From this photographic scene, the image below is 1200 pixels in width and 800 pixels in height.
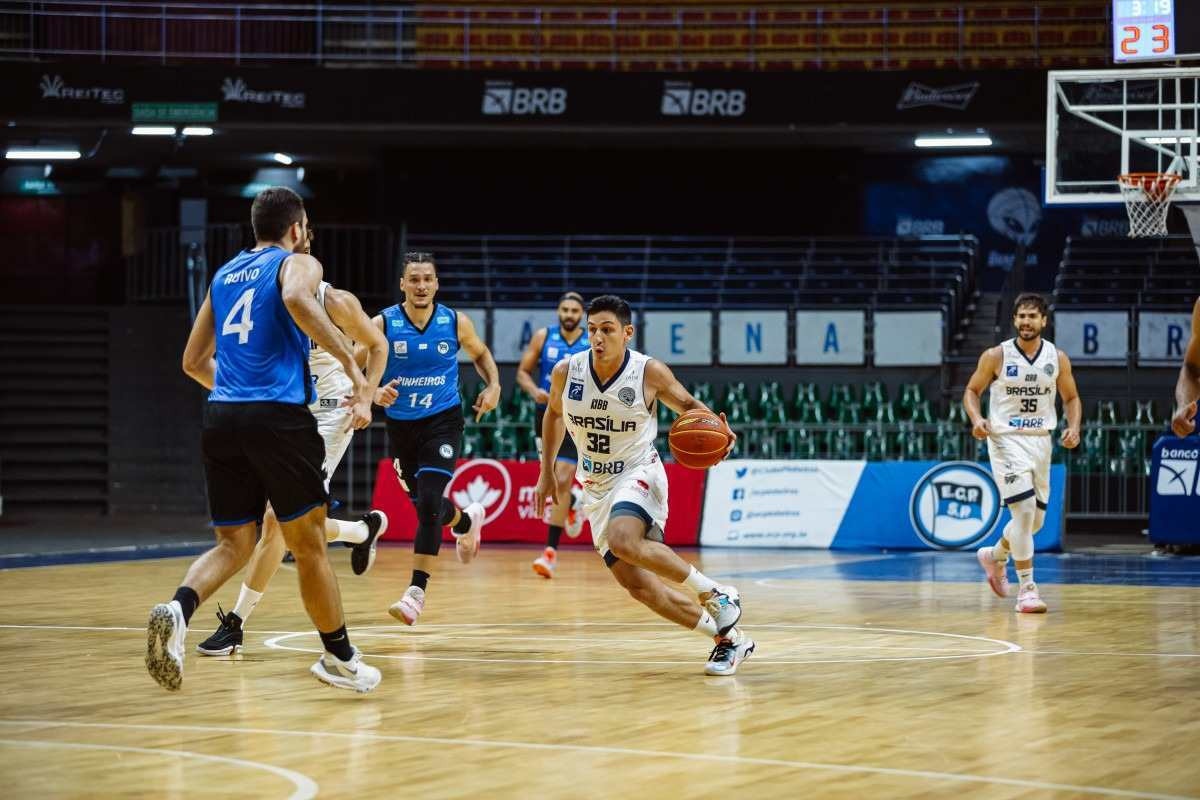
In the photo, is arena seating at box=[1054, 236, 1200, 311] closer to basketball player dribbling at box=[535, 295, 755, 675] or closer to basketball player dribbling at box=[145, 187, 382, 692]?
basketball player dribbling at box=[535, 295, 755, 675]

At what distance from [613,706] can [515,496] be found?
480 inches

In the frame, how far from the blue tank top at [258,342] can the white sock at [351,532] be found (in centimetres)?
289

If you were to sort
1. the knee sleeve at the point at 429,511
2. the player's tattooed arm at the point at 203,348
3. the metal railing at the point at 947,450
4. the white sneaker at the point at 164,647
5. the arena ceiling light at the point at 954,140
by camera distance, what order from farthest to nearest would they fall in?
the arena ceiling light at the point at 954,140, the metal railing at the point at 947,450, the knee sleeve at the point at 429,511, the player's tattooed arm at the point at 203,348, the white sneaker at the point at 164,647

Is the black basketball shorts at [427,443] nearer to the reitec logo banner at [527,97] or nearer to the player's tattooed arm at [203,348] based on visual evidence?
the player's tattooed arm at [203,348]

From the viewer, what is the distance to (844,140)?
2603 cm

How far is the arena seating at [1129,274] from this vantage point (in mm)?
22438

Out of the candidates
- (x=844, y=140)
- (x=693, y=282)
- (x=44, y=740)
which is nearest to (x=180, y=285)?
(x=693, y=282)

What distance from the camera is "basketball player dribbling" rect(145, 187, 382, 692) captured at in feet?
22.4

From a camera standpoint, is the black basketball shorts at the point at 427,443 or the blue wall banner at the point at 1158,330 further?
the blue wall banner at the point at 1158,330

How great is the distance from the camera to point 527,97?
23.8m

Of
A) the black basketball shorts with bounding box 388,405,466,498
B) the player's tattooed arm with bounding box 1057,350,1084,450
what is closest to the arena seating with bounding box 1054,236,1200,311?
the player's tattooed arm with bounding box 1057,350,1084,450

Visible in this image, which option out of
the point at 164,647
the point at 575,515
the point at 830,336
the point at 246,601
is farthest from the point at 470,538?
the point at 830,336

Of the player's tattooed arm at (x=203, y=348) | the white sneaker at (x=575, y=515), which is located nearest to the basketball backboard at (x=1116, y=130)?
the white sneaker at (x=575, y=515)

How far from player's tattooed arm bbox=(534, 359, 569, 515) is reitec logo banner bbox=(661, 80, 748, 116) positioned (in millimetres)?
15343
